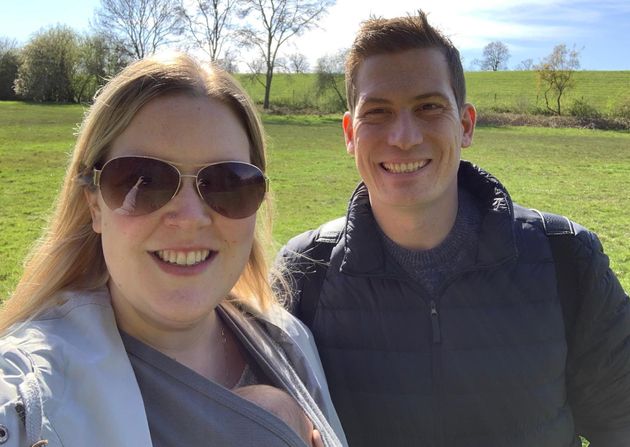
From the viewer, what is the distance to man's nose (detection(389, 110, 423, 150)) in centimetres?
251

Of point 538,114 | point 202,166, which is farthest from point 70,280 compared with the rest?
point 538,114

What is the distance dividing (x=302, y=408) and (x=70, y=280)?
0.91 metres

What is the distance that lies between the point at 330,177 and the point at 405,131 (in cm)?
1508

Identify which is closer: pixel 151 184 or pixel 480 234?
pixel 151 184

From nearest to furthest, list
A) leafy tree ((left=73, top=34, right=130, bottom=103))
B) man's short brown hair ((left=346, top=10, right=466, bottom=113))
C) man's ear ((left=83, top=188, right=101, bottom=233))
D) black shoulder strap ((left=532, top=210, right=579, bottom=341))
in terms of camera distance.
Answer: man's ear ((left=83, top=188, right=101, bottom=233)) < black shoulder strap ((left=532, top=210, right=579, bottom=341)) < man's short brown hair ((left=346, top=10, right=466, bottom=113)) < leafy tree ((left=73, top=34, right=130, bottom=103))

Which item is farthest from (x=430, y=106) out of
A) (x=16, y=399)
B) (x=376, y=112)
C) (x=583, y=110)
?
(x=583, y=110)

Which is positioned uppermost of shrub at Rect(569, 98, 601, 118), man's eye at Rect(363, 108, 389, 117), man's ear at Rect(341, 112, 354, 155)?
shrub at Rect(569, 98, 601, 118)

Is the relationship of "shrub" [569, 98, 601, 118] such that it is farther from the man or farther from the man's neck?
the man's neck

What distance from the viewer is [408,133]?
2516 millimetres

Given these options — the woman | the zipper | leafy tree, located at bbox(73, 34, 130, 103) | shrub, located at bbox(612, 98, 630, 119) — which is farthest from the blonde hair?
leafy tree, located at bbox(73, 34, 130, 103)

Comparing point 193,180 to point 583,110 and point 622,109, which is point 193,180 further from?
point 583,110

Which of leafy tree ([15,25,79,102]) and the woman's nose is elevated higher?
leafy tree ([15,25,79,102])

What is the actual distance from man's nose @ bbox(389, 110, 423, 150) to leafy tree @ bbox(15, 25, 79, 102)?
55686 mm

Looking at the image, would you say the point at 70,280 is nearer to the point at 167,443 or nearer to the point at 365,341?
the point at 167,443
